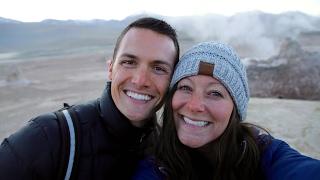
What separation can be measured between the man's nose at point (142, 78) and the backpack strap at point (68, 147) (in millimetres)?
435

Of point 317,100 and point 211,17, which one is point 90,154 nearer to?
point 317,100

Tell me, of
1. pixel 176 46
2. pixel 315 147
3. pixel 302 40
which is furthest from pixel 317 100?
pixel 302 40

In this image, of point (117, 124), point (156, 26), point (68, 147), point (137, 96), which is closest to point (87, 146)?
point (68, 147)

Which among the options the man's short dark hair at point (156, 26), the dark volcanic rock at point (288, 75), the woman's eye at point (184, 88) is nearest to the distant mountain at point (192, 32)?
the dark volcanic rock at point (288, 75)

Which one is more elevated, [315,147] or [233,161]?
[233,161]

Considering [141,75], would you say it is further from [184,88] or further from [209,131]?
[209,131]

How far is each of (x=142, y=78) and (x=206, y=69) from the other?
1.15ft

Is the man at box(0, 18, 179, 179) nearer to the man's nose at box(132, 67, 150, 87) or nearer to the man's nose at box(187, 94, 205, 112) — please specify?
the man's nose at box(132, 67, 150, 87)

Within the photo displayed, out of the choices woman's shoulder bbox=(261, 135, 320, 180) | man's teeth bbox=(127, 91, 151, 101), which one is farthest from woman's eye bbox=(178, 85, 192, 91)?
woman's shoulder bbox=(261, 135, 320, 180)

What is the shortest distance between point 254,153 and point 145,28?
2.95ft

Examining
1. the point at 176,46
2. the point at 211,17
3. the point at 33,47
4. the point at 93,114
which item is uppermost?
the point at 176,46

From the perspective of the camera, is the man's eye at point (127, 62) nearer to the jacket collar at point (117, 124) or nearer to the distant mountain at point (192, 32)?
the jacket collar at point (117, 124)

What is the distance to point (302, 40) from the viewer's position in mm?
22703

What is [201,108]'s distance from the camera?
2.22 meters
